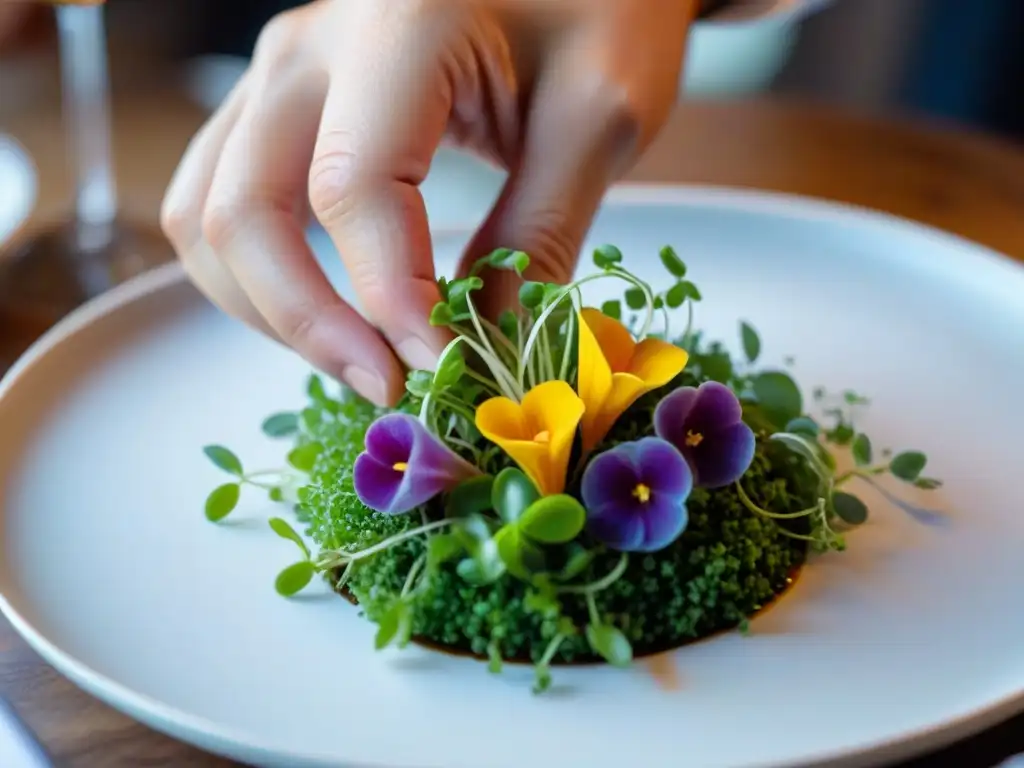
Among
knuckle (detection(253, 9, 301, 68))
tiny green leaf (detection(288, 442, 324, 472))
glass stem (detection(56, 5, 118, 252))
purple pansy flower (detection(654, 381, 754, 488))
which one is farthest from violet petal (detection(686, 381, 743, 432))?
glass stem (detection(56, 5, 118, 252))

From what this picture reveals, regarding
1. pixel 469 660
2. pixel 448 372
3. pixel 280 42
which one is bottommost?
pixel 469 660

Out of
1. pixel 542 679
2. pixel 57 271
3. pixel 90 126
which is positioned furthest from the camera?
pixel 90 126

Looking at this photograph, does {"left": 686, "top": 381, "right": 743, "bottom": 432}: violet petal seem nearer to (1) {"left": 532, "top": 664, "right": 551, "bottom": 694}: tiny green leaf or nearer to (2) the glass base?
(1) {"left": 532, "top": 664, "right": 551, "bottom": 694}: tiny green leaf

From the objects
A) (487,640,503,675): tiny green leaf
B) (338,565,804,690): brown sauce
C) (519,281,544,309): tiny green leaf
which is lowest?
(338,565,804,690): brown sauce

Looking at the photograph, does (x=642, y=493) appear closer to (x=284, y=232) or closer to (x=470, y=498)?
(x=470, y=498)

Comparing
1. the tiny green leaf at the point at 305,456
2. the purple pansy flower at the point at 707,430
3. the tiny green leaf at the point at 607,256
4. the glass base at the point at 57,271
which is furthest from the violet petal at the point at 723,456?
the glass base at the point at 57,271

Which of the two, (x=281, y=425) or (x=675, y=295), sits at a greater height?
(x=675, y=295)

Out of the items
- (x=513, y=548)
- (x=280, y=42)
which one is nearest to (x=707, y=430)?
(x=513, y=548)
